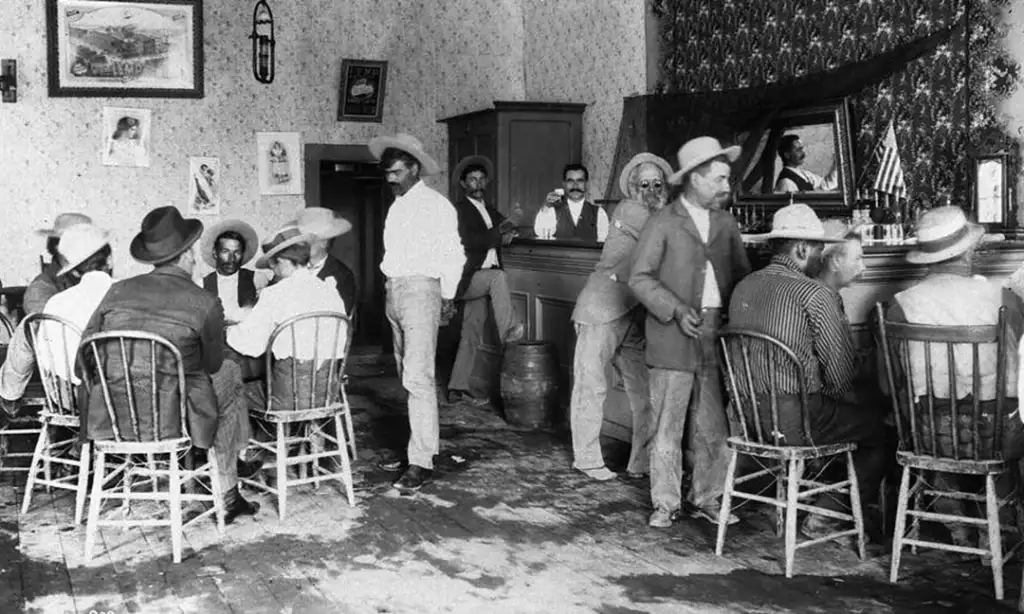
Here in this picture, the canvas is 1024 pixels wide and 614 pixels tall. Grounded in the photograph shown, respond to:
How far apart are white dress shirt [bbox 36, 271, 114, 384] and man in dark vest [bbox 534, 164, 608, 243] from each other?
3988 mm

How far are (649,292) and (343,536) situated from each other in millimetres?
1553

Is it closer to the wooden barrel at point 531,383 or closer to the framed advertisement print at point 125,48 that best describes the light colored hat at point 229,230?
the wooden barrel at point 531,383

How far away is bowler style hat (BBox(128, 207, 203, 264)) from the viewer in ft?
14.0

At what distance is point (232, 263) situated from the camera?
6051mm

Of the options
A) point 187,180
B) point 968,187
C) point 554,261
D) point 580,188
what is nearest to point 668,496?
point 554,261

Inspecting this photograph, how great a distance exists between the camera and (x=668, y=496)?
4.62 metres

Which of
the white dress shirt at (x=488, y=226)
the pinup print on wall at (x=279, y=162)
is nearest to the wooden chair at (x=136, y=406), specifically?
the white dress shirt at (x=488, y=226)

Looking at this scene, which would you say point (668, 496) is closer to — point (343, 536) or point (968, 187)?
point (343, 536)

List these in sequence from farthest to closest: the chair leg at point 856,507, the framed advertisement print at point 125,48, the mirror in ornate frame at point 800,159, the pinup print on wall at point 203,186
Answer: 1. the pinup print on wall at point 203,186
2. the framed advertisement print at point 125,48
3. the mirror in ornate frame at point 800,159
4. the chair leg at point 856,507

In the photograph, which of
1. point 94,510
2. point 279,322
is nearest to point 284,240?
point 279,322

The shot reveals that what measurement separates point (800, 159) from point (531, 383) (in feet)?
8.00

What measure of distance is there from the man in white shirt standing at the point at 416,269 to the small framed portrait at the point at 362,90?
5.06m

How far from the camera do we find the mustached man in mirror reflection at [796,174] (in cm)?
728

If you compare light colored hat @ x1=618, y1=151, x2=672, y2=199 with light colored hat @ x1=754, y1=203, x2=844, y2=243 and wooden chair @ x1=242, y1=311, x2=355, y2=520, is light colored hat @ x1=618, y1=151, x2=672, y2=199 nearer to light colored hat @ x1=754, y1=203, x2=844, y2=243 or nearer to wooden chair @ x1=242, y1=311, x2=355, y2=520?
light colored hat @ x1=754, y1=203, x2=844, y2=243
